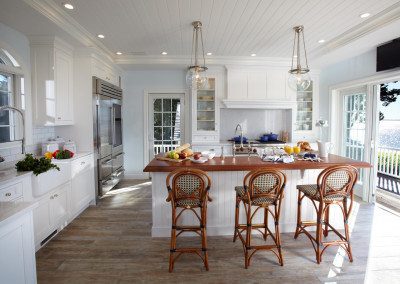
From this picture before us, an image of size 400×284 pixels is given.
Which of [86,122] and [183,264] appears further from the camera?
[86,122]

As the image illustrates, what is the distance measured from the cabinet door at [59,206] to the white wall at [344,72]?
526 cm

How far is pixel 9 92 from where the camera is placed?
10.9 feet

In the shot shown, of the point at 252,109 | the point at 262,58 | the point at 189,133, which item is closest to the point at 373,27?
the point at 262,58

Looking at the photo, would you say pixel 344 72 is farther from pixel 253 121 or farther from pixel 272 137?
pixel 253 121

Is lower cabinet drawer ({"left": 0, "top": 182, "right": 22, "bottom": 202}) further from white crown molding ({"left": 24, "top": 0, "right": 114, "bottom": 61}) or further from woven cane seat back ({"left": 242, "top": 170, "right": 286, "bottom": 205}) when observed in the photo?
woven cane seat back ({"left": 242, "top": 170, "right": 286, "bottom": 205})

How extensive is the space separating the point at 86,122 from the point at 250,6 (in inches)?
122

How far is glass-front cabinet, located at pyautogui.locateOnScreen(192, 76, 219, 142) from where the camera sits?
5.78 m

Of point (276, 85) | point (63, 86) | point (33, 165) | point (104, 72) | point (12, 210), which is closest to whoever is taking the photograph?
point (12, 210)

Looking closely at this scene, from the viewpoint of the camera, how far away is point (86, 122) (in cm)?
427

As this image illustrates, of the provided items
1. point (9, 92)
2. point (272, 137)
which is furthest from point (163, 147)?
point (9, 92)

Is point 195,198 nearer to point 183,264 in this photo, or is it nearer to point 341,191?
point 183,264

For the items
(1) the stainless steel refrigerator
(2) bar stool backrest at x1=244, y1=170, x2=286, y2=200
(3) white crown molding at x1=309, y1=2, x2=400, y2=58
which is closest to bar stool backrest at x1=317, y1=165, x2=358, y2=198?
(2) bar stool backrest at x1=244, y1=170, x2=286, y2=200

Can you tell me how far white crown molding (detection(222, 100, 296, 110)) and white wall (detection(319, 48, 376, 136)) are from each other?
731 millimetres

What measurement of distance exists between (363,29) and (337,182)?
8.41 ft
